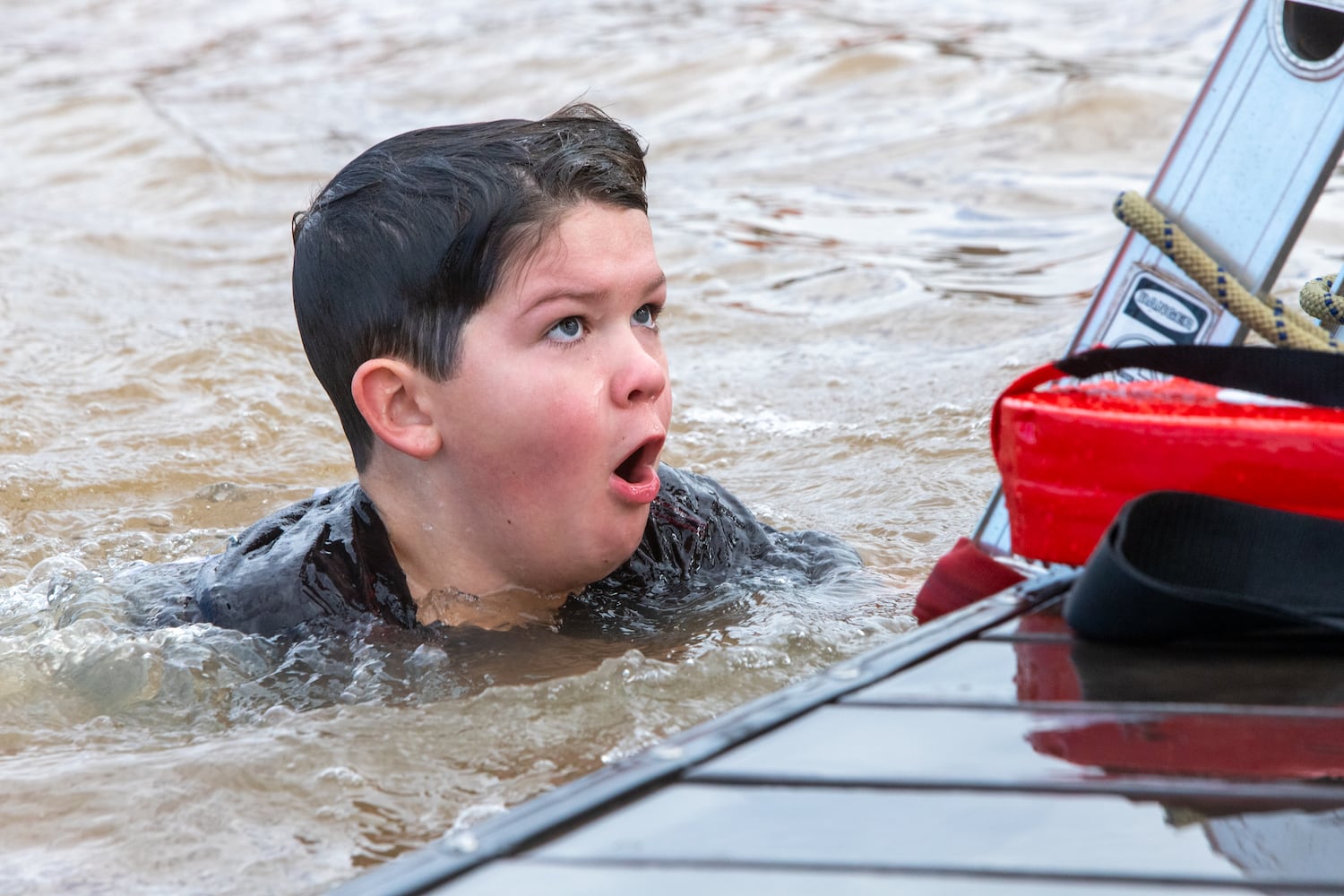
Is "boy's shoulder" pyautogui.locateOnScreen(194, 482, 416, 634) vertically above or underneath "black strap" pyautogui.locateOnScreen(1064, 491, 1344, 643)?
underneath

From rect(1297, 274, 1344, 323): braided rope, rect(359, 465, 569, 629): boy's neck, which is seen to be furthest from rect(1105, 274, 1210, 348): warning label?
rect(359, 465, 569, 629): boy's neck

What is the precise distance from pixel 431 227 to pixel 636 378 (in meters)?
0.39

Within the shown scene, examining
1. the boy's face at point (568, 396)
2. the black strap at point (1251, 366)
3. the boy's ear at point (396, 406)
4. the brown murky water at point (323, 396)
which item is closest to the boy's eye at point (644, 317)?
the boy's face at point (568, 396)

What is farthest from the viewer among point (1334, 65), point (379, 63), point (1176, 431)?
point (379, 63)

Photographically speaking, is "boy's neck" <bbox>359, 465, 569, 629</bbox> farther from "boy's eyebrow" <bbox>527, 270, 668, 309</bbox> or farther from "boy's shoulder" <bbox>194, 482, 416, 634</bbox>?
"boy's eyebrow" <bbox>527, 270, 668, 309</bbox>

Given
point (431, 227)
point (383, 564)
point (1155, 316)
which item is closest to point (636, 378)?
point (431, 227)

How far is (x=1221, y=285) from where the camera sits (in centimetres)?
193

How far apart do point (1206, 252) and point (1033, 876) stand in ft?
4.25

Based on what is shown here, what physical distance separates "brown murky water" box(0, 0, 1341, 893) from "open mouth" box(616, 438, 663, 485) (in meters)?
0.27

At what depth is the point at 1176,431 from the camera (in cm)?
142

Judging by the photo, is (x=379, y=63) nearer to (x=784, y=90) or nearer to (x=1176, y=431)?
(x=784, y=90)

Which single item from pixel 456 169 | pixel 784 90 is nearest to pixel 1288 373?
pixel 456 169

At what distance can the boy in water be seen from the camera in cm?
211

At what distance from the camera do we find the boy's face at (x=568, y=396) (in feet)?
6.86
